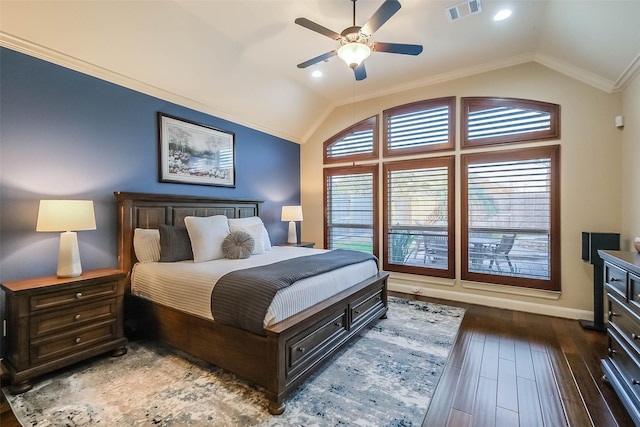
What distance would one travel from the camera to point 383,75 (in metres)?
4.16

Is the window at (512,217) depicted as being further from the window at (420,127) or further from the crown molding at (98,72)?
the crown molding at (98,72)

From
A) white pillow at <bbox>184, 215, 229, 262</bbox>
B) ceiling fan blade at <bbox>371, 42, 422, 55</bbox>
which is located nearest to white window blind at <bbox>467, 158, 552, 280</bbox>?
ceiling fan blade at <bbox>371, 42, 422, 55</bbox>

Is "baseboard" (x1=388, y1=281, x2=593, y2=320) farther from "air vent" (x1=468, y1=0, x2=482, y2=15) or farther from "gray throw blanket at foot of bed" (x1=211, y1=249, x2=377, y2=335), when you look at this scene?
"air vent" (x1=468, y1=0, x2=482, y2=15)

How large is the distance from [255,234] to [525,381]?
295cm

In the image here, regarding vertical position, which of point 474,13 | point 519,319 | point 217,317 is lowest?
point 519,319

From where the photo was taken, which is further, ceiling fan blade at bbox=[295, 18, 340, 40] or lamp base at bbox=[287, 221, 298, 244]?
lamp base at bbox=[287, 221, 298, 244]

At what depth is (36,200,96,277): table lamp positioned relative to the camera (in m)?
2.19

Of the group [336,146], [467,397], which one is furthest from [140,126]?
[467,397]

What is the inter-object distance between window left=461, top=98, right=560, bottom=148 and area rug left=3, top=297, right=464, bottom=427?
9.24 feet

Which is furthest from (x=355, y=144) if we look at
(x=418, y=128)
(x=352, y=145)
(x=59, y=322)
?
(x=59, y=322)

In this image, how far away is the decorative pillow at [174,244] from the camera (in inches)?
117

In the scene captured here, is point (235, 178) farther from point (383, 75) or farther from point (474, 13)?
point (474, 13)

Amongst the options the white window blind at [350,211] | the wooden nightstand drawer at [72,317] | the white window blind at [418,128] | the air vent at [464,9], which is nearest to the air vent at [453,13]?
the air vent at [464,9]

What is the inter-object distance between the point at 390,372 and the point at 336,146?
3921mm
